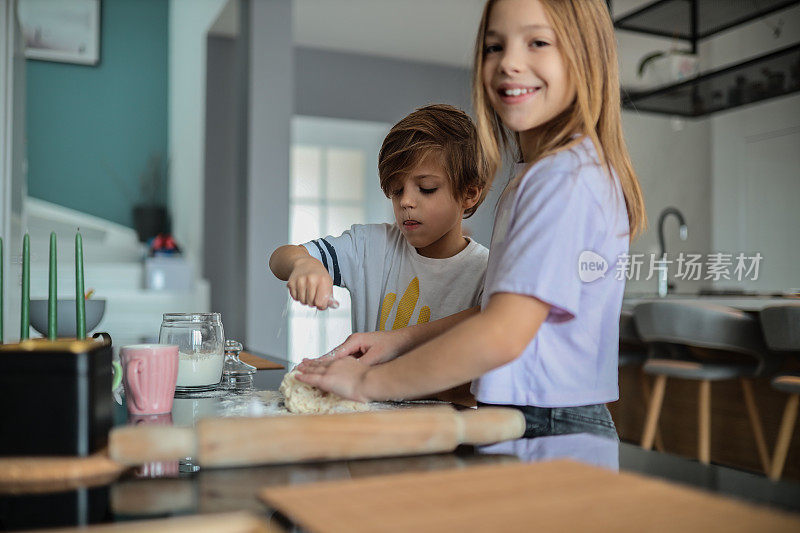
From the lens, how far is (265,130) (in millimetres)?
3635

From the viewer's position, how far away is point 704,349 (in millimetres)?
2988

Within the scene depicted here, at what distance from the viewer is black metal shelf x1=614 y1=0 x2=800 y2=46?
3.57 m

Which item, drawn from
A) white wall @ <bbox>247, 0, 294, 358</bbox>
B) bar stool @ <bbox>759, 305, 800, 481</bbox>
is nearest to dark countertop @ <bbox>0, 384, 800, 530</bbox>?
bar stool @ <bbox>759, 305, 800, 481</bbox>

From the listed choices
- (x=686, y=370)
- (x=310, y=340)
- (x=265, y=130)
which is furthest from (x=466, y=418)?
(x=310, y=340)

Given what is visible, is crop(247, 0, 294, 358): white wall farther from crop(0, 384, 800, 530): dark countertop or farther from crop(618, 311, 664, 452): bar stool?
crop(0, 384, 800, 530): dark countertop

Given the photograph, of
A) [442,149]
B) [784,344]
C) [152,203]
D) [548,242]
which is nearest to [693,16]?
[784,344]

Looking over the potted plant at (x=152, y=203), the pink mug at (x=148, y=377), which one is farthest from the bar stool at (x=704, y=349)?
the potted plant at (x=152, y=203)

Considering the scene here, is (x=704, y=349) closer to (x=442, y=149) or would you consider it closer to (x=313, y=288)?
(x=442, y=149)

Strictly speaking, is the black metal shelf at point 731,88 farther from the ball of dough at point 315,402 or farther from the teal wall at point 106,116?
the teal wall at point 106,116

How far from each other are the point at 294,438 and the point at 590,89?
531 mm

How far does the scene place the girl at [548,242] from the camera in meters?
0.69

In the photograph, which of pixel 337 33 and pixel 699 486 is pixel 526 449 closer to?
pixel 699 486

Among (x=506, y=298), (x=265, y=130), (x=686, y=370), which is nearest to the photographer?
(x=506, y=298)

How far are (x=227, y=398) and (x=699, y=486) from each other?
55cm
